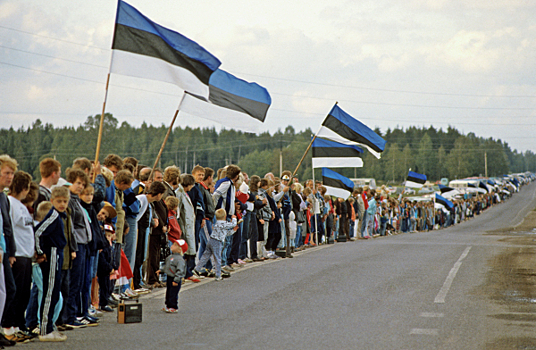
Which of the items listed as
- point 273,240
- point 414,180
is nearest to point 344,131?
point 273,240

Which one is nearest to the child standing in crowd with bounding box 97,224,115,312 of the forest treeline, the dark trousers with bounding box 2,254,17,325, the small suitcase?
the small suitcase

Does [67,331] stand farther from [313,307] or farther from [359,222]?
[359,222]

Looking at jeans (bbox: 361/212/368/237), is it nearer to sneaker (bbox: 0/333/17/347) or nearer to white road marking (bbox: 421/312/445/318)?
white road marking (bbox: 421/312/445/318)

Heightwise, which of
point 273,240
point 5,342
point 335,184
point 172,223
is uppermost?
point 335,184

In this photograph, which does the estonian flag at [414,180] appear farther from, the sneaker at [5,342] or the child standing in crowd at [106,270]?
the sneaker at [5,342]

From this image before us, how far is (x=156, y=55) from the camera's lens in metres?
Answer: 9.62

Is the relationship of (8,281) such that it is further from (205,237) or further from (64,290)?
(205,237)

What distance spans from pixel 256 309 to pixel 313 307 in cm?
85

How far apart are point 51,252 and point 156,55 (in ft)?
12.5

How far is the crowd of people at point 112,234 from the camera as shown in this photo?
6863mm

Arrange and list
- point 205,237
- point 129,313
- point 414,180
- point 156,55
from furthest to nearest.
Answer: point 414,180, point 205,237, point 156,55, point 129,313

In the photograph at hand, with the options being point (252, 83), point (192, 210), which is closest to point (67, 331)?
point (192, 210)

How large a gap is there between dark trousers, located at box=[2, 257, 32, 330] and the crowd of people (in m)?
0.01

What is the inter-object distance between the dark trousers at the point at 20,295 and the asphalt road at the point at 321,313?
37cm
